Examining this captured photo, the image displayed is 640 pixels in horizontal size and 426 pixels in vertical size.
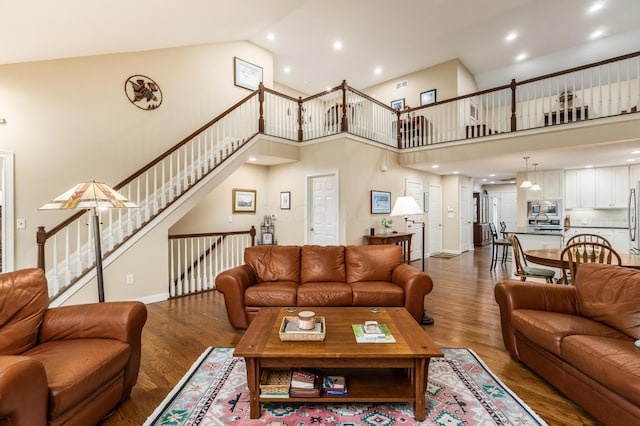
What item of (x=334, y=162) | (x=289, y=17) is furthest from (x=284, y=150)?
(x=289, y=17)

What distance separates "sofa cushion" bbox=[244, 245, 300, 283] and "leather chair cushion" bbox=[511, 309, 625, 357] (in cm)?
232

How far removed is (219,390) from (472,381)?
1.87m

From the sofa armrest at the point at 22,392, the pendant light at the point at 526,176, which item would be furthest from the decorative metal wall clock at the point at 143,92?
the pendant light at the point at 526,176

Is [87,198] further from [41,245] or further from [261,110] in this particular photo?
[261,110]

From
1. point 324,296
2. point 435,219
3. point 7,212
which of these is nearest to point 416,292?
point 324,296

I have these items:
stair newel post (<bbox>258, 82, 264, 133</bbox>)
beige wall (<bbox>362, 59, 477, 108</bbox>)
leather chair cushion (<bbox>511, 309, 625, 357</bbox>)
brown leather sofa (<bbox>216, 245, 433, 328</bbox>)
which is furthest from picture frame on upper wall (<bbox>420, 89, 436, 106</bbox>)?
leather chair cushion (<bbox>511, 309, 625, 357</bbox>)

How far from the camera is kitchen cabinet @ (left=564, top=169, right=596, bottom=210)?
23.6ft

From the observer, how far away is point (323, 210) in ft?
20.1

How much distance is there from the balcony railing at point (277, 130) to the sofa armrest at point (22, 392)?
8.80 ft

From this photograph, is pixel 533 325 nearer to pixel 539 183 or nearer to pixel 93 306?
pixel 93 306

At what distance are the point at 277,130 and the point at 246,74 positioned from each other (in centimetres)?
165

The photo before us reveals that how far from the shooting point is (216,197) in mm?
6078

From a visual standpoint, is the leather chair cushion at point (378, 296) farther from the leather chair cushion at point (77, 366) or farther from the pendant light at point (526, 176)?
the pendant light at point (526, 176)

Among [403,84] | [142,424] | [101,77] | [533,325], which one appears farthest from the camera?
[403,84]
